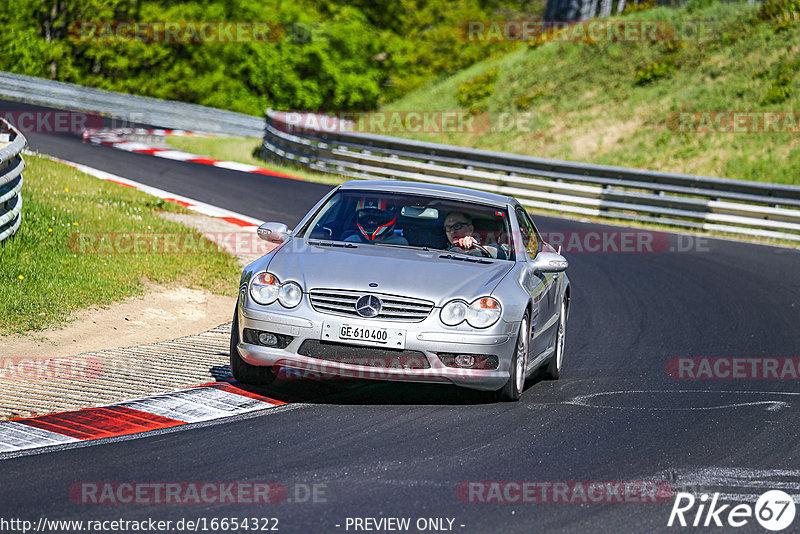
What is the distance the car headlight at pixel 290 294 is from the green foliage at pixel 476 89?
34.3m

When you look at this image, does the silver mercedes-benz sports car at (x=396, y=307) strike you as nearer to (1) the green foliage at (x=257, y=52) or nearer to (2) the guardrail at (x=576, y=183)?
(2) the guardrail at (x=576, y=183)

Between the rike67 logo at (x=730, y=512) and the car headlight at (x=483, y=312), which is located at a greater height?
the car headlight at (x=483, y=312)

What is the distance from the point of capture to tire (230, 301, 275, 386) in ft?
25.7

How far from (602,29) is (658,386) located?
34.5m

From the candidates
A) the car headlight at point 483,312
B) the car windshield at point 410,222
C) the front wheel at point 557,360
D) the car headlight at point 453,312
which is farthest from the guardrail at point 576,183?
the car headlight at point 453,312

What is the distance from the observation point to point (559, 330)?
9391 mm

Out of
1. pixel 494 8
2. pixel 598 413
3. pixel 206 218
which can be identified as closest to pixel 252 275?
pixel 598 413

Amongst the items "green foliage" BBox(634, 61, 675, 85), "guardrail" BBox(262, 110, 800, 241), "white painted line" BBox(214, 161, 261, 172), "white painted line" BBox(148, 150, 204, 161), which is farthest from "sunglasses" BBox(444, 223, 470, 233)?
"green foliage" BBox(634, 61, 675, 85)

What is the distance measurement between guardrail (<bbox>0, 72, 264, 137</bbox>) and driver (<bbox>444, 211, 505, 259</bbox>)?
2928 centimetres

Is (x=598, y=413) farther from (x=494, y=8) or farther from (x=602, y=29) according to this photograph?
(x=494, y=8)

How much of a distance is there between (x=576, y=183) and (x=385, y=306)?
16.5 meters

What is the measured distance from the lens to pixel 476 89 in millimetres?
41844

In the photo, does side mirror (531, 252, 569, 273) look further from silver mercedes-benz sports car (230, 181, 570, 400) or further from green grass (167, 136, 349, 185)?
green grass (167, 136, 349, 185)

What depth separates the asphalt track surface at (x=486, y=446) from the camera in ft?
17.7
